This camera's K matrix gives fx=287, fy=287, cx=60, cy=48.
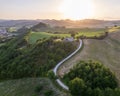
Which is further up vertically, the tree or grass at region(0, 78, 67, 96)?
the tree

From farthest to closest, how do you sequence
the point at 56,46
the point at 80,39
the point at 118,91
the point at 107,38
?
the point at 107,38 → the point at 80,39 → the point at 56,46 → the point at 118,91

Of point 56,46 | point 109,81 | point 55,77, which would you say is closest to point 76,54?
point 56,46

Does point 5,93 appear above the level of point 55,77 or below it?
below

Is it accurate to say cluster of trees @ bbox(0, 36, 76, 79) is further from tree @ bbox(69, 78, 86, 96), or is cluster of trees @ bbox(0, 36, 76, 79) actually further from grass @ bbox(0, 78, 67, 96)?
tree @ bbox(69, 78, 86, 96)

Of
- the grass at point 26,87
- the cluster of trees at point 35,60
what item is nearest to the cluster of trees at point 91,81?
the grass at point 26,87

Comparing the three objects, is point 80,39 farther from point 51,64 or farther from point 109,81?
point 109,81

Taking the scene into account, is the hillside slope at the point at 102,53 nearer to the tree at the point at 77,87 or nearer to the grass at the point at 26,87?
the grass at the point at 26,87

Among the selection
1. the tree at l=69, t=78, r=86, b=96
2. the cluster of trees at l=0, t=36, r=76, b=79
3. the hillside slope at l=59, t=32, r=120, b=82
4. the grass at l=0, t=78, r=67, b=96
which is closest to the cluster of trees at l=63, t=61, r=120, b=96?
the tree at l=69, t=78, r=86, b=96
